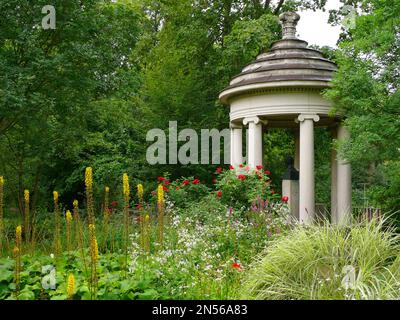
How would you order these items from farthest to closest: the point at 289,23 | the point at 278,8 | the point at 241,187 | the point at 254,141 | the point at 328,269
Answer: the point at 278,8 < the point at 289,23 < the point at 254,141 < the point at 241,187 < the point at 328,269

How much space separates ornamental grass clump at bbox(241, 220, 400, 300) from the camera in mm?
6117

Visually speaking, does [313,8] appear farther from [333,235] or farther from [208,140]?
[333,235]

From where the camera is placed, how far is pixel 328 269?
6.66 meters

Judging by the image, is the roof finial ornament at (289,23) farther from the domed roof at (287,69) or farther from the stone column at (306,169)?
the stone column at (306,169)

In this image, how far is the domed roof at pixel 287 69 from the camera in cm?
1485

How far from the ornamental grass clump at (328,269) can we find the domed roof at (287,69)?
819cm

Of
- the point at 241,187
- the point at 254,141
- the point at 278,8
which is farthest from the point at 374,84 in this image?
the point at 278,8

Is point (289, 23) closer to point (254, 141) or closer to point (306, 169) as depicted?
point (254, 141)

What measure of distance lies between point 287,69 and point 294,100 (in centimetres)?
93

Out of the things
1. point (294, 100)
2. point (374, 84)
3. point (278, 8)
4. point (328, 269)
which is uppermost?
point (278, 8)
